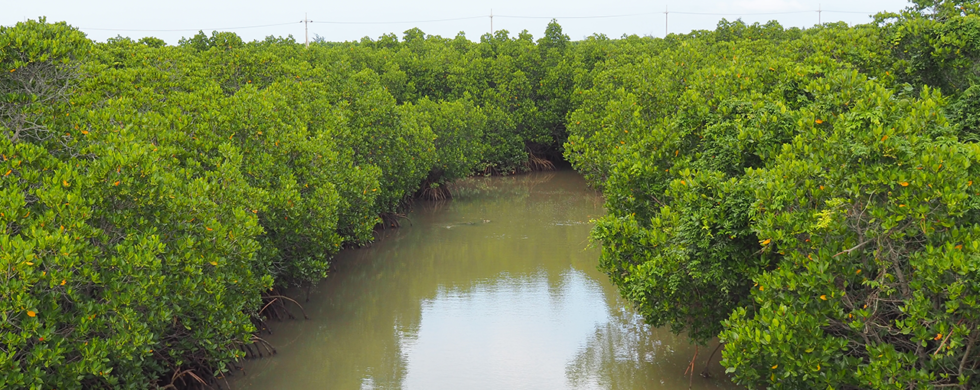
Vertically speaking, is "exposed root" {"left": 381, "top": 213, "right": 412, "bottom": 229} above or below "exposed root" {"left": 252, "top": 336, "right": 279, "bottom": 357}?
above

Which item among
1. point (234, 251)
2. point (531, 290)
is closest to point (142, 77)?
point (234, 251)

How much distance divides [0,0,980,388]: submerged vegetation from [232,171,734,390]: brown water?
0.85m

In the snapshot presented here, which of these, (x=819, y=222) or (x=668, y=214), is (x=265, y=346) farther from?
(x=819, y=222)

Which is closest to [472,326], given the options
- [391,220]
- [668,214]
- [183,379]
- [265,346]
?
[265,346]

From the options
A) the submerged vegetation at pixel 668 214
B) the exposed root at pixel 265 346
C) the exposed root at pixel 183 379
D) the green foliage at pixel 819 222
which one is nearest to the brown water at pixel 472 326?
the exposed root at pixel 265 346

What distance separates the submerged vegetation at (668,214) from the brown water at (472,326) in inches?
33.3

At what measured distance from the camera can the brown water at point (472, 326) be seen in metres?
8.95

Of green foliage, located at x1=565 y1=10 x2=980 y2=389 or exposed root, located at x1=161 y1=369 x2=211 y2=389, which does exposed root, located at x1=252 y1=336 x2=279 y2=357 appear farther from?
green foliage, located at x1=565 y1=10 x2=980 y2=389

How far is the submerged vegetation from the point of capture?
5488mm

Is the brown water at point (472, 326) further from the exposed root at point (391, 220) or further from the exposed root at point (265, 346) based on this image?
the exposed root at point (391, 220)

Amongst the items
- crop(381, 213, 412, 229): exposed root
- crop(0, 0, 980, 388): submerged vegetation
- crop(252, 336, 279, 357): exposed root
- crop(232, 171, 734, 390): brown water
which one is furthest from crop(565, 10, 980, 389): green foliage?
crop(381, 213, 412, 229): exposed root

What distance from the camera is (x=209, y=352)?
7.79 meters

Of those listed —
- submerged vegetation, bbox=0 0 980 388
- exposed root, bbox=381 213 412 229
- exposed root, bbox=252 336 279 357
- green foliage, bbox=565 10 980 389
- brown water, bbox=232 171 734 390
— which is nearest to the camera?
green foliage, bbox=565 10 980 389

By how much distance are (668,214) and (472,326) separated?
3724 mm
